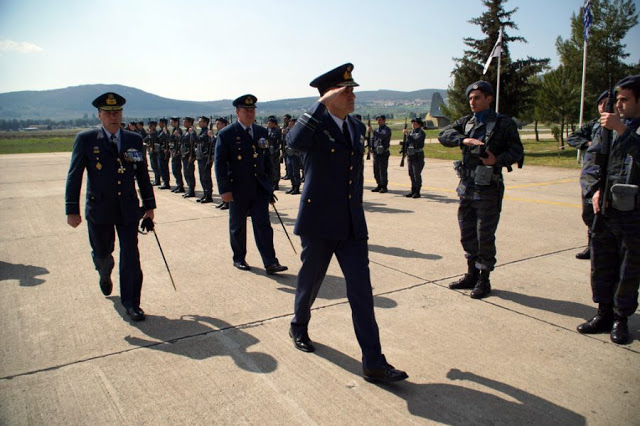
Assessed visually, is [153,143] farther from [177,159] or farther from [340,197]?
[340,197]

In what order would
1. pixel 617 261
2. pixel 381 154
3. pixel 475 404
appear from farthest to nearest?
1. pixel 381 154
2. pixel 617 261
3. pixel 475 404

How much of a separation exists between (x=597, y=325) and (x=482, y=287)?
1100 mm

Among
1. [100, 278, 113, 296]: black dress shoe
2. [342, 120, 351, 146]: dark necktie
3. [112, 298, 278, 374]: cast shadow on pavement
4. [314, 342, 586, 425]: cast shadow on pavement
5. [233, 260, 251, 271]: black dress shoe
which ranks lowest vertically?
[314, 342, 586, 425]: cast shadow on pavement

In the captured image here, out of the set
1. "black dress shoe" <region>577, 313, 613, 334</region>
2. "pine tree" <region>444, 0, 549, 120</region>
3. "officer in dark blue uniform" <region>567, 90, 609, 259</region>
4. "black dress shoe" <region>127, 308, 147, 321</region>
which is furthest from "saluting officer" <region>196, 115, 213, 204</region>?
"pine tree" <region>444, 0, 549, 120</region>

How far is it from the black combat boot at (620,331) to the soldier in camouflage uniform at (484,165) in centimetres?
121

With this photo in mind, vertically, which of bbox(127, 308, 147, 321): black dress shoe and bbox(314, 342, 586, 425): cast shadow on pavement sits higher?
bbox(127, 308, 147, 321): black dress shoe

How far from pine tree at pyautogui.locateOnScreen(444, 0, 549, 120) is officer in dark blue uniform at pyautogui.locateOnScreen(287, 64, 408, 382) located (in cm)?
2200

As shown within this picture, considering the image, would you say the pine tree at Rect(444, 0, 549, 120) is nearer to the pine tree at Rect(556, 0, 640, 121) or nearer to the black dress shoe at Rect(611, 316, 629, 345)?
the pine tree at Rect(556, 0, 640, 121)

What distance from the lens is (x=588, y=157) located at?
4684mm

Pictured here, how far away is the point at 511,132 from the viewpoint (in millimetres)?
4750

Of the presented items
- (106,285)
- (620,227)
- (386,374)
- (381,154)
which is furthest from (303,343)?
(381,154)

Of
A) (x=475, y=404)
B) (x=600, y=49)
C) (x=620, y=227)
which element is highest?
(x=600, y=49)

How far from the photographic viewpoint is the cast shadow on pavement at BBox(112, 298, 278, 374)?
3.63 metres

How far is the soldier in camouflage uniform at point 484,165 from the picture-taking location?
4703mm
